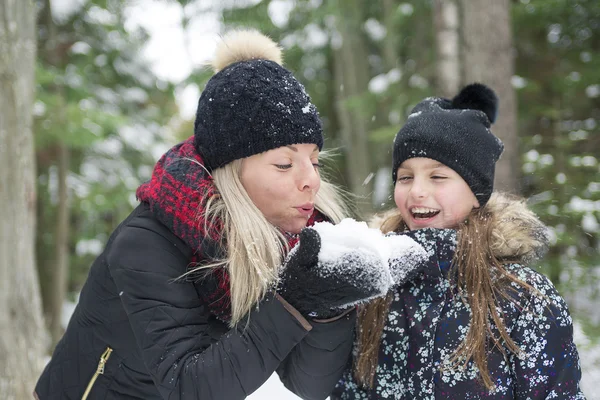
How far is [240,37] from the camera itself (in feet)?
6.29

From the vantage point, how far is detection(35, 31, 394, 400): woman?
1.49m

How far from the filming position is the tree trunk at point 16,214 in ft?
12.2

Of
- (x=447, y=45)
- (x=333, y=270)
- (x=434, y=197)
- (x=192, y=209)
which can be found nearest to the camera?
(x=333, y=270)

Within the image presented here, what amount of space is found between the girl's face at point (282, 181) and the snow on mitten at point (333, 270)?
0.25 m

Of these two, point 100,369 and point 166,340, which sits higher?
point 166,340

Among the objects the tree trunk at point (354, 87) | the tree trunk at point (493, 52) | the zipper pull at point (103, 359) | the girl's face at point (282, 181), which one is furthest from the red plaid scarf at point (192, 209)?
the tree trunk at point (354, 87)

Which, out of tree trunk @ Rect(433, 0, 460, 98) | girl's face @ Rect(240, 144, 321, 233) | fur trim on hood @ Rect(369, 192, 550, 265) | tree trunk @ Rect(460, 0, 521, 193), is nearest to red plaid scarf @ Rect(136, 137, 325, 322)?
girl's face @ Rect(240, 144, 321, 233)

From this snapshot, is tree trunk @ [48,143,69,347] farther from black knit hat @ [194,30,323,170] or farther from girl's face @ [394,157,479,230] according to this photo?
girl's face @ [394,157,479,230]

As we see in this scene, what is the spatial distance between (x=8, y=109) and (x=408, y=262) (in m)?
3.41

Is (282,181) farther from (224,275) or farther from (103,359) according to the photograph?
(103,359)

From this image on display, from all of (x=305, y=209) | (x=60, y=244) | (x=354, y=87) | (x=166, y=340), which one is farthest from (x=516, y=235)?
(x=354, y=87)

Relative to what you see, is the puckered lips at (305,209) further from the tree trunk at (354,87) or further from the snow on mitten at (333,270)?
the tree trunk at (354,87)

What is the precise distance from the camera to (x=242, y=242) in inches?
63.7

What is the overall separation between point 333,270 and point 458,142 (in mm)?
811
